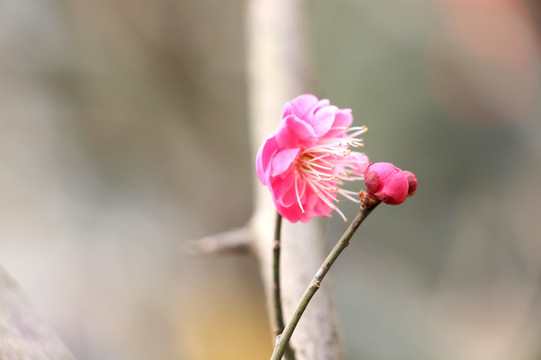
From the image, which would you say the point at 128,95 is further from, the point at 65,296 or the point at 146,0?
the point at 65,296


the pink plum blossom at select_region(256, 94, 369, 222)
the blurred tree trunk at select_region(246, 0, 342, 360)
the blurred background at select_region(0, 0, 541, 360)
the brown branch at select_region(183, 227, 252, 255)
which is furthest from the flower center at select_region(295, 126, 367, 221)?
the blurred background at select_region(0, 0, 541, 360)

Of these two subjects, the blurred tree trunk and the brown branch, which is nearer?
the blurred tree trunk

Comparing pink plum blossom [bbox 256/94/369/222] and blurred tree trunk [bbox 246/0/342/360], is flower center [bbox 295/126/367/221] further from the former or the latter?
blurred tree trunk [bbox 246/0/342/360]

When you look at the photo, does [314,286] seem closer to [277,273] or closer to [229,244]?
[277,273]

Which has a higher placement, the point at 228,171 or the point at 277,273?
the point at 277,273

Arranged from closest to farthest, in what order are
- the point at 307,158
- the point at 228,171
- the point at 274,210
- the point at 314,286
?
the point at 314,286
the point at 307,158
the point at 274,210
the point at 228,171

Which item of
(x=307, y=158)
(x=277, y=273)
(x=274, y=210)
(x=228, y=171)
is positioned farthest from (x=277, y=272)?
(x=228, y=171)

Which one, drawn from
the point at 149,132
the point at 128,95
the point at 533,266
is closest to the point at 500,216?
the point at 533,266
